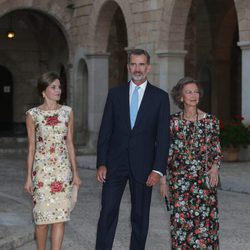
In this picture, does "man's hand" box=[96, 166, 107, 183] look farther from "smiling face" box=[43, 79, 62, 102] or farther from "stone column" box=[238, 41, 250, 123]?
"stone column" box=[238, 41, 250, 123]

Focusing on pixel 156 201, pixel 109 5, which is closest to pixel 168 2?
pixel 109 5

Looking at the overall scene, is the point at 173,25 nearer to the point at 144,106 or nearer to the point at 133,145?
the point at 144,106

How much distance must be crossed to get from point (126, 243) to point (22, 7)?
13818 mm

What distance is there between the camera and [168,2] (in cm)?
1566

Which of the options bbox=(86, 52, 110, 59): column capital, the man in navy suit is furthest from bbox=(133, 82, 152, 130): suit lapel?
bbox=(86, 52, 110, 59): column capital

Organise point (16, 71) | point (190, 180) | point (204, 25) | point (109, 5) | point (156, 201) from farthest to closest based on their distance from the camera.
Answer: point (16, 71) < point (204, 25) < point (109, 5) < point (156, 201) < point (190, 180)

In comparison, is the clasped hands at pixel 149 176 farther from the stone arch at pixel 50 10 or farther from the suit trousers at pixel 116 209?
the stone arch at pixel 50 10

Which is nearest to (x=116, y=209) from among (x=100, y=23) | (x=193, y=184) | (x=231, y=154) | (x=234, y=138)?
(x=193, y=184)

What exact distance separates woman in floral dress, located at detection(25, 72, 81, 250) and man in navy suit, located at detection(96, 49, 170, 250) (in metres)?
0.33

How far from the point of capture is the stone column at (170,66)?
15.7m

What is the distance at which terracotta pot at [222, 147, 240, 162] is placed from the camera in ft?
48.2

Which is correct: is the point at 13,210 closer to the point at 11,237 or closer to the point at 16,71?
the point at 11,237

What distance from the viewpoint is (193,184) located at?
551cm

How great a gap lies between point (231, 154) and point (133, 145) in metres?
9.45
